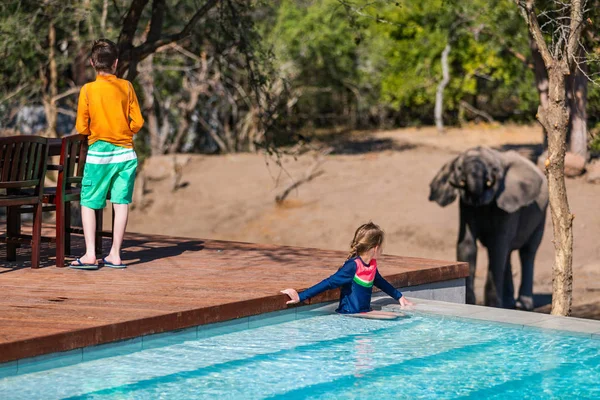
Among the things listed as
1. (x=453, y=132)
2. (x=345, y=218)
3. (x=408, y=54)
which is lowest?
(x=345, y=218)

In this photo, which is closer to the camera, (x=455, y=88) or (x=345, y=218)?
(x=345, y=218)

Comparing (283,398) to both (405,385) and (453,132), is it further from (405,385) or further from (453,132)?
(453,132)

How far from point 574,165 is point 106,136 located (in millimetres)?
13193

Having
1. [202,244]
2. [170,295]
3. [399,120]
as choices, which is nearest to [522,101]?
[399,120]

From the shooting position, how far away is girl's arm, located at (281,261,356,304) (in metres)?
6.79

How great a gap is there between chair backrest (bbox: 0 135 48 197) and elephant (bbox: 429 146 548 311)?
5898mm

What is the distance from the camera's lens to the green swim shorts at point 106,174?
729cm

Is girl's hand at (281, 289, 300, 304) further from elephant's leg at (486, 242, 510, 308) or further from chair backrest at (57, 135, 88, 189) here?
elephant's leg at (486, 242, 510, 308)

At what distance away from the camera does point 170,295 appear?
6609 millimetres

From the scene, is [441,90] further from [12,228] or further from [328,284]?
[328,284]

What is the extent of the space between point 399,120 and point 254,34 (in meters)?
19.3

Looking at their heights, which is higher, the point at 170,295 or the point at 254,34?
the point at 254,34

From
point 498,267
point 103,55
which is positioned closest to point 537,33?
point 103,55

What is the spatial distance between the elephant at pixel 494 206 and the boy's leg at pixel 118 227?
5.47m
